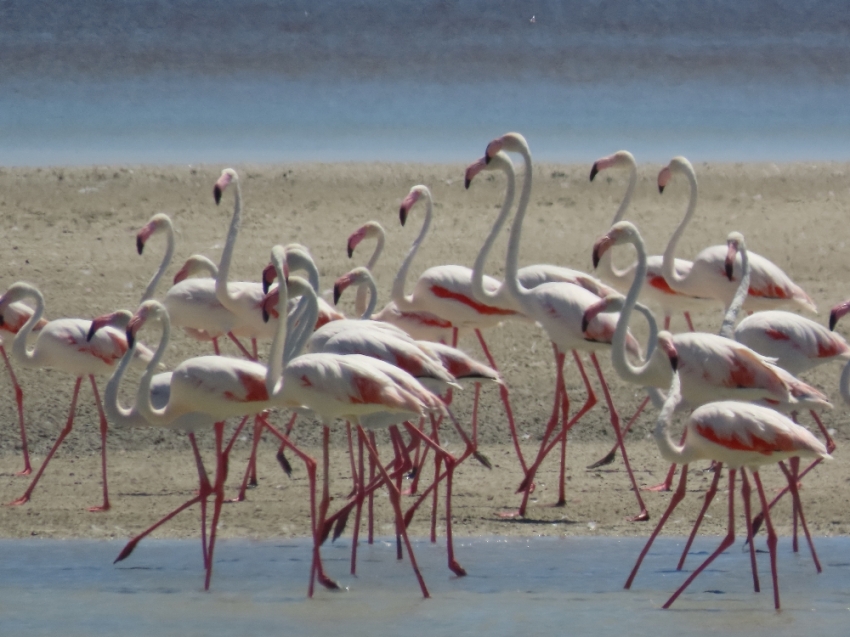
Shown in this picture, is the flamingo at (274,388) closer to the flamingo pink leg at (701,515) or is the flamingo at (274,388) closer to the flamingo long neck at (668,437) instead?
the flamingo long neck at (668,437)

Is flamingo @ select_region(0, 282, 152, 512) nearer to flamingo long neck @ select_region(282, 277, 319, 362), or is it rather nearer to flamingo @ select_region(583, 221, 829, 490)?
flamingo long neck @ select_region(282, 277, 319, 362)

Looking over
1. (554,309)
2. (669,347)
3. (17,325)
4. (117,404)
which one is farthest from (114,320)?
(669,347)

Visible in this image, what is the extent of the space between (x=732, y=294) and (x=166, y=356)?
10.5 feet

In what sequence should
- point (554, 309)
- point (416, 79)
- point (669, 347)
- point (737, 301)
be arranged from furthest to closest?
point (416, 79), point (554, 309), point (737, 301), point (669, 347)

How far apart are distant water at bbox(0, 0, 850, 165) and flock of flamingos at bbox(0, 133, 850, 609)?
7229 millimetres

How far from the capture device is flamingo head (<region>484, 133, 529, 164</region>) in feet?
25.7

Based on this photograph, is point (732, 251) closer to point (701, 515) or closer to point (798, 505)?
point (798, 505)

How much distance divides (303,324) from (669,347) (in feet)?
5.14

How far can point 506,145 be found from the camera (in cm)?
801

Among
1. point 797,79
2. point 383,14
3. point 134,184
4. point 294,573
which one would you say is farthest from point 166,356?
point 383,14

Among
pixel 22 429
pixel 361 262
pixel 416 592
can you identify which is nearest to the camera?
pixel 416 592

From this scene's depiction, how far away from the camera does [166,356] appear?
9320 mm

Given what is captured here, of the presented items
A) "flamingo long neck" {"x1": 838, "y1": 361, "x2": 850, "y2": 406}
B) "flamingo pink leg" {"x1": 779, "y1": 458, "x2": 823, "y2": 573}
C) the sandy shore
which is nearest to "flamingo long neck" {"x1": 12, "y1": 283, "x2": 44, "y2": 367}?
the sandy shore

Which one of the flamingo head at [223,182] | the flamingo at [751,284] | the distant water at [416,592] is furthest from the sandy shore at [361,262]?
the flamingo head at [223,182]
